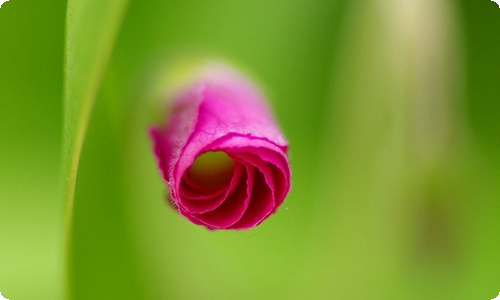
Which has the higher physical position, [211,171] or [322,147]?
[322,147]

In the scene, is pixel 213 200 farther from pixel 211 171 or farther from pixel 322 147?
pixel 322 147

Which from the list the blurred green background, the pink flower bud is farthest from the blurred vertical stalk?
the pink flower bud

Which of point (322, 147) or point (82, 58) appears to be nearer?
point (82, 58)

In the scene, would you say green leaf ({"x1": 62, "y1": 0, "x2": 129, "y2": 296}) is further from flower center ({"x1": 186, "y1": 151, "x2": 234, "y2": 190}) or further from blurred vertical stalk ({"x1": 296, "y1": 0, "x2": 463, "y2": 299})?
blurred vertical stalk ({"x1": 296, "y1": 0, "x2": 463, "y2": 299})

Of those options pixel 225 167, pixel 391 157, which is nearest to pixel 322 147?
pixel 391 157

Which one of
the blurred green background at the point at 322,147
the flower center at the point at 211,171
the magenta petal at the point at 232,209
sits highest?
the blurred green background at the point at 322,147

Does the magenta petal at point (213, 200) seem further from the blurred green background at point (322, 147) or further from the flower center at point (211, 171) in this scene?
the blurred green background at point (322, 147)

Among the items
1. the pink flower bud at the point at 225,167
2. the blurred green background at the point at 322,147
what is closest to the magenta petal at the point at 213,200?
the pink flower bud at the point at 225,167
